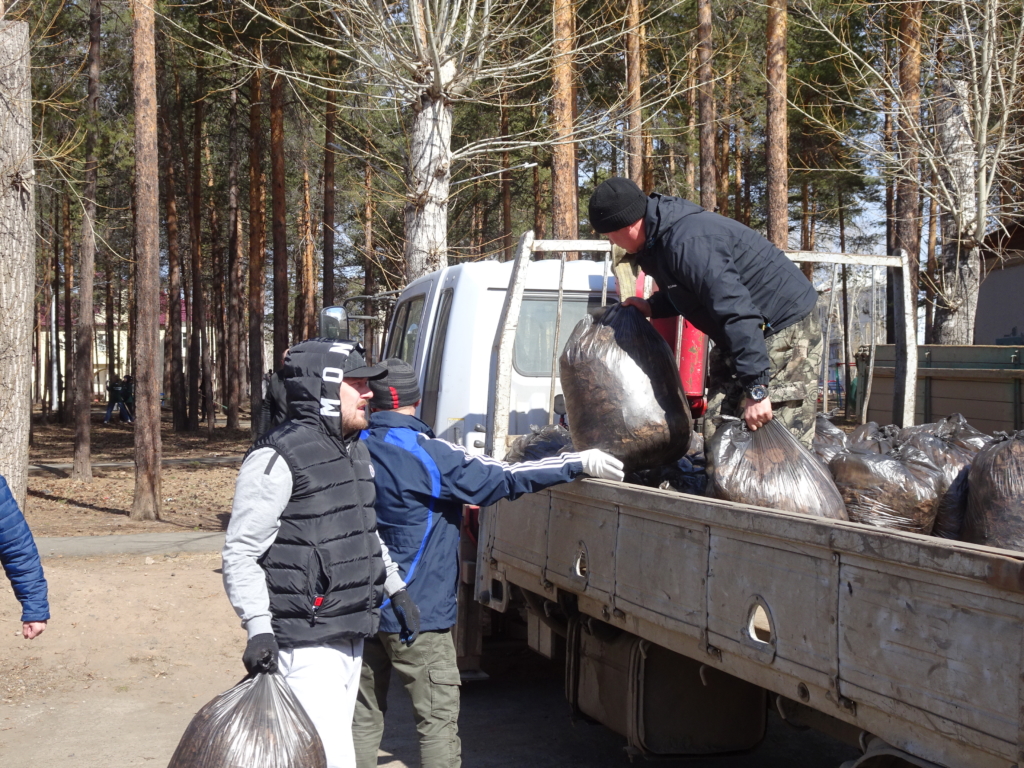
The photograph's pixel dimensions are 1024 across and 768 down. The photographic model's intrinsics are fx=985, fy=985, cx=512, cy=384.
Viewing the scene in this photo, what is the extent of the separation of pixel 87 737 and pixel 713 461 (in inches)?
150

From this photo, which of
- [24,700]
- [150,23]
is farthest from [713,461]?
[150,23]

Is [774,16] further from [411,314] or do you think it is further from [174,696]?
[174,696]

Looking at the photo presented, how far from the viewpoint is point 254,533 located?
2.86 meters

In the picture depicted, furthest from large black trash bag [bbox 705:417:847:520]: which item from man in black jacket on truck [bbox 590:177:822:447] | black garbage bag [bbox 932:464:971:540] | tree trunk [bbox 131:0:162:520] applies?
tree trunk [bbox 131:0:162:520]

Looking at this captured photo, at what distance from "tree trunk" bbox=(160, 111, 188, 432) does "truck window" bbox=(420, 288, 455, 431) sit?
19.0 metres

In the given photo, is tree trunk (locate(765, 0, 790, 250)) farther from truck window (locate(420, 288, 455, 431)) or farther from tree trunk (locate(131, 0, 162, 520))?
truck window (locate(420, 288, 455, 431))

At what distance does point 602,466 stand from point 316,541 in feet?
3.46

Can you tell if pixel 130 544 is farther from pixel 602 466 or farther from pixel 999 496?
pixel 999 496

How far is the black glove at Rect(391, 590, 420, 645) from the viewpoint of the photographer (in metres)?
3.31

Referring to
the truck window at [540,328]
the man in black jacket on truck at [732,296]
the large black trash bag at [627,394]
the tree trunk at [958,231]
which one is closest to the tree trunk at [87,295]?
the truck window at [540,328]

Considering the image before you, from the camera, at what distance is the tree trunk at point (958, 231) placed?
11.0 m

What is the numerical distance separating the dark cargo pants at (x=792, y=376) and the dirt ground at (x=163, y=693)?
159 cm

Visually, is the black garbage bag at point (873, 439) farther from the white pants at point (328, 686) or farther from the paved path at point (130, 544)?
the paved path at point (130, 544)

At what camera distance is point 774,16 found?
45.4ft
